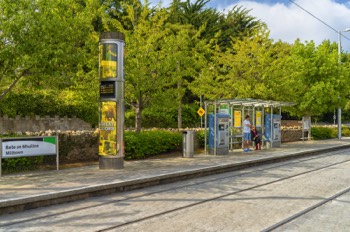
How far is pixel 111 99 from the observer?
39.0ft

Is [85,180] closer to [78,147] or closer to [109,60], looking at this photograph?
[78,147]

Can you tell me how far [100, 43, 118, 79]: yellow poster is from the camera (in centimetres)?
1188

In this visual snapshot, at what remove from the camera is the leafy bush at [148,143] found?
47.0 feet

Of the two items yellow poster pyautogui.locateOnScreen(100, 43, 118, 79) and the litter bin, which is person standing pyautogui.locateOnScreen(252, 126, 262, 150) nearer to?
the litter bin

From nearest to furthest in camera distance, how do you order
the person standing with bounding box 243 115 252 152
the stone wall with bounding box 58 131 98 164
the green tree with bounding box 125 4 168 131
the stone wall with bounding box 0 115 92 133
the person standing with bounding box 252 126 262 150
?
the stone wall with bounding box 58 131 98 164 < the green tree with bounding box 125 4 168 131 < the person standing with bounding box 243 115 252 152 < the person standing with bounding box 252 126 262 150 < the stone wall with bounding box 0 115 92 133

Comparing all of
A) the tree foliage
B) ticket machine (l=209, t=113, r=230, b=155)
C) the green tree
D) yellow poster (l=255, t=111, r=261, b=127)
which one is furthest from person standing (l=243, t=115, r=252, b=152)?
the green tree

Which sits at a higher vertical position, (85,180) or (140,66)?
(140,66)

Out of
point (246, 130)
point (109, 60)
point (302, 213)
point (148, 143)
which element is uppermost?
point (109, 60)

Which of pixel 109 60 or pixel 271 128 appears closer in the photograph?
pixel 109 60

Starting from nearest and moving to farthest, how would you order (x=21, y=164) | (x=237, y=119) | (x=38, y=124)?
(x=21, y=164), (x=237, y=119), (x=38, y=124)

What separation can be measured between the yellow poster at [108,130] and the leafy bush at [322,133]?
24084mm

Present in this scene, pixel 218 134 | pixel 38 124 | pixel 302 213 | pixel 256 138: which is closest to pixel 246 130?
pixel 256 138

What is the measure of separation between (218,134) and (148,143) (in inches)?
136

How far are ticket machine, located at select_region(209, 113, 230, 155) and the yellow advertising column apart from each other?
5.80m
